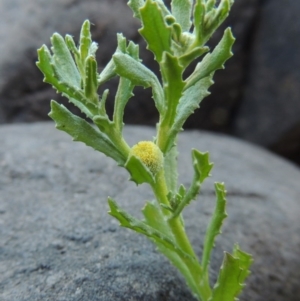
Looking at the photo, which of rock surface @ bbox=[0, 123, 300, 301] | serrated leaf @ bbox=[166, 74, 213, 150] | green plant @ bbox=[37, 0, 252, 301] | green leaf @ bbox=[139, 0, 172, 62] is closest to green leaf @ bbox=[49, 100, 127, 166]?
green plant @ bbox=[37, 0, 252, 301]

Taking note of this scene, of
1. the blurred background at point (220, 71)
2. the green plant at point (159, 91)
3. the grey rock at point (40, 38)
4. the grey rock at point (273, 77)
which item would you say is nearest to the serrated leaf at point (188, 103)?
→ the green plant at point (159, 91)

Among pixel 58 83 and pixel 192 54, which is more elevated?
pixel 192 54

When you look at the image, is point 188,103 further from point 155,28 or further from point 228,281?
point 228,281

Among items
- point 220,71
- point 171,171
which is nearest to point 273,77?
point 220,71

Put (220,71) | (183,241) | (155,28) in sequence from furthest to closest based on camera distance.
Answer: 1. (220,71)
2. (183,241)
3. (155,28)

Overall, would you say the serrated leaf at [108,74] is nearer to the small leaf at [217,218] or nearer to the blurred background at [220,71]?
the small leaf at [217,218]
